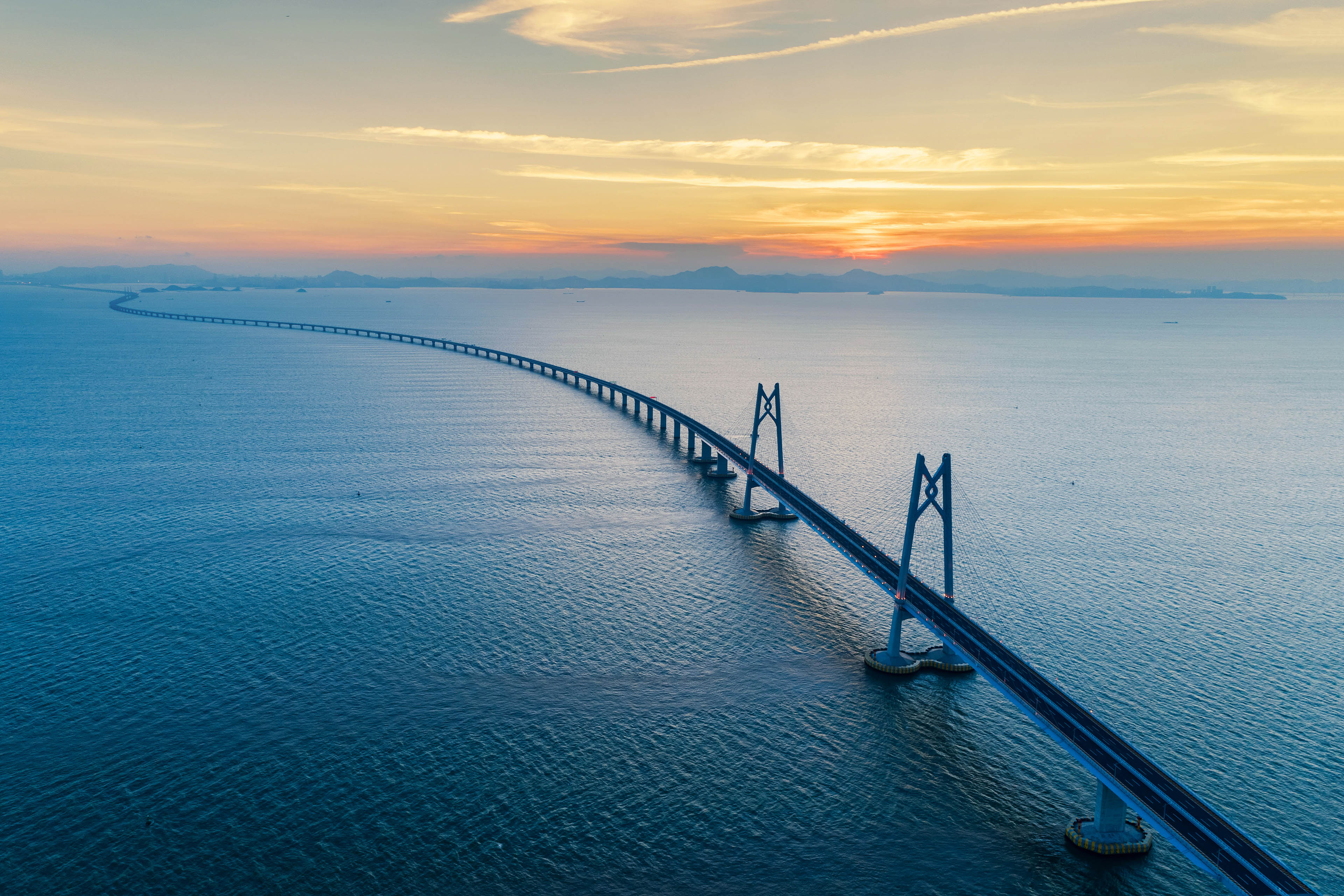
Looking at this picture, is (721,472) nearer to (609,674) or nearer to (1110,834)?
(609,674)

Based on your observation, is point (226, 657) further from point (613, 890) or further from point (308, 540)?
point (613, 890)

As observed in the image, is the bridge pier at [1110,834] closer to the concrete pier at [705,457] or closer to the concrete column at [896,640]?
the concrete column at [896,640]

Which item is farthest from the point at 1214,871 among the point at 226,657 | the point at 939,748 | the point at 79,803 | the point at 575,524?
the point at 575,524

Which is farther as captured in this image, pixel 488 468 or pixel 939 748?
pixel 488 468

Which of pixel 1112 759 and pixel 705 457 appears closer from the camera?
pixel 1112 759

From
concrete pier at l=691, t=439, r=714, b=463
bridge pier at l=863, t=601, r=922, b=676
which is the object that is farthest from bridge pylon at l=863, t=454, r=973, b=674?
concrete pier at l=691, t=439, r=714, b=463

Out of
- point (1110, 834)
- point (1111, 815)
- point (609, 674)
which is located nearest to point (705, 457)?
point (609, 674)

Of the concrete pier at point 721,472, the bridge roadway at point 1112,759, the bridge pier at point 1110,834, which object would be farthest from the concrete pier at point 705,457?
the bridge pier at point 1110,834
